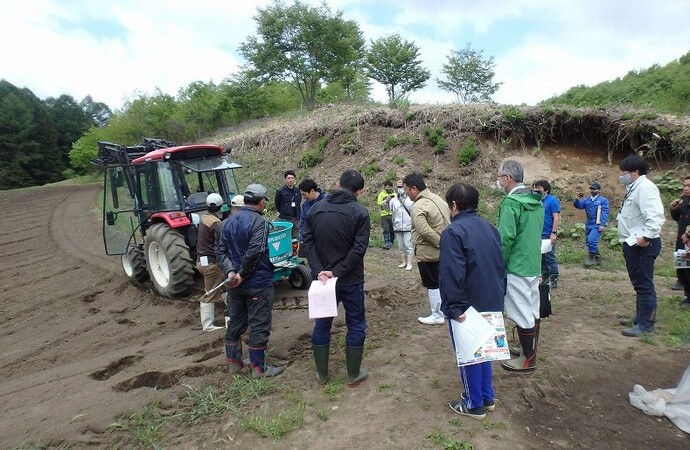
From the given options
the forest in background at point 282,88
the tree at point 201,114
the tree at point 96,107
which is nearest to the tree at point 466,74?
the forest in background at point 282,88

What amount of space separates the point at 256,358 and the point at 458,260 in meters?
2.19

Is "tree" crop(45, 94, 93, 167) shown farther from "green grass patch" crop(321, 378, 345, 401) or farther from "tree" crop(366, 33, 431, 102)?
"green grass patch" crop(321, 378, 345, 401)

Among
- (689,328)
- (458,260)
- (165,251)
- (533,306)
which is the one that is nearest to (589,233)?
(689,328)

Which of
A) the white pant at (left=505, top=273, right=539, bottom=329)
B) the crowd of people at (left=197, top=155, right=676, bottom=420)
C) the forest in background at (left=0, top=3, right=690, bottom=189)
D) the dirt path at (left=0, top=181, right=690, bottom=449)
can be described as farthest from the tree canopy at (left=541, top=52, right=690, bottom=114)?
the white pant at (left=505, top=273, right=539, bottom=329)

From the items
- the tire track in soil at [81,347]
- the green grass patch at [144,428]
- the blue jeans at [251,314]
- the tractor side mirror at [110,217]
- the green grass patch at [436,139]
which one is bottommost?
the tire track in soil at [81,347]

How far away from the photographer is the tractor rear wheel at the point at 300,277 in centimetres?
647

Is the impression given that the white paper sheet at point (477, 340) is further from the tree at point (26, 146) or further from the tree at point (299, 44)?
the tree at point (26, 146)

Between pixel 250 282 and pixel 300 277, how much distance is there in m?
2.62

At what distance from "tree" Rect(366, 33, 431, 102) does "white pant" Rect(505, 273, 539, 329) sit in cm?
2751

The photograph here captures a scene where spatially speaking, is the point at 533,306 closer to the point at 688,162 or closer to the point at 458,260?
the point at 458,260

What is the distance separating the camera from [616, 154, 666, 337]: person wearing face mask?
13.6 ft

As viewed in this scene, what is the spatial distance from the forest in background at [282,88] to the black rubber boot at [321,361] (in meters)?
17.0

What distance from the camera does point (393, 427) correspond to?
306 cm

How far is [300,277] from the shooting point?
6.57 meters
